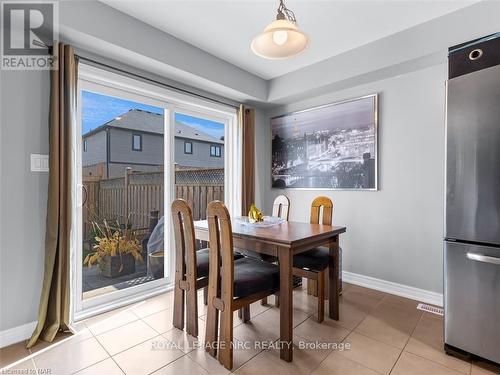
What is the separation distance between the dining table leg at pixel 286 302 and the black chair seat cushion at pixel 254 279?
10cm

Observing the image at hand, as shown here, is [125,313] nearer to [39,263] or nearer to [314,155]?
[39,263]

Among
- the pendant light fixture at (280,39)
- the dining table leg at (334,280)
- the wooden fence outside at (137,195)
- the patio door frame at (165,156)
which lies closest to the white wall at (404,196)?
the dining table leg at (334,280)

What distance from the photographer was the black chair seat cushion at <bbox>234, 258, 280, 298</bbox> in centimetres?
172

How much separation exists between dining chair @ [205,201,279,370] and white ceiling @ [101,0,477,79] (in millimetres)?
1634

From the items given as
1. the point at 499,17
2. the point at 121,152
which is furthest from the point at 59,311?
the point at 499,17

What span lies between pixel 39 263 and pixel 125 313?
81cm

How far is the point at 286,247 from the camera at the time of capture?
1.71m

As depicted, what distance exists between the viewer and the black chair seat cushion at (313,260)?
7.21 feet

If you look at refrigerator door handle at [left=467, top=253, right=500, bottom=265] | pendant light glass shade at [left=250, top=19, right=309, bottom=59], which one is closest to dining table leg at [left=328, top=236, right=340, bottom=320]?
refrigerator door handle at [left=467, top=253, right=500, bottom=265]

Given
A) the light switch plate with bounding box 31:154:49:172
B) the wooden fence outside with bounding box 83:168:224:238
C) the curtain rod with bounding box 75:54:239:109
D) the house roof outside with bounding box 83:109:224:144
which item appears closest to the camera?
the light switch plate with bounding box 31:154:49:172

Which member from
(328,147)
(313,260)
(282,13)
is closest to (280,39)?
(282,13)

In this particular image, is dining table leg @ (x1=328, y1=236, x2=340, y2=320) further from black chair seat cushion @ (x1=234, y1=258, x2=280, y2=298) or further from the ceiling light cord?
the ceiling light cord

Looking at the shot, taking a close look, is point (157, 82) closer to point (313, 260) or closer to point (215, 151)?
point (215, 151)

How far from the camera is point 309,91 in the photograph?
3197 mm
